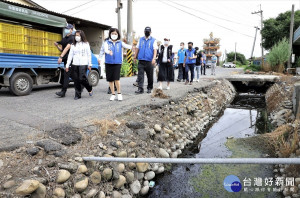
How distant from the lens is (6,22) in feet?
21.1

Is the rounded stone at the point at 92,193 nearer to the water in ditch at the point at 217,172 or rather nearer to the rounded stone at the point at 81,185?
the rounded stone at the point at 81,185

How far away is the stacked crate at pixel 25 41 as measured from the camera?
21.1 feet

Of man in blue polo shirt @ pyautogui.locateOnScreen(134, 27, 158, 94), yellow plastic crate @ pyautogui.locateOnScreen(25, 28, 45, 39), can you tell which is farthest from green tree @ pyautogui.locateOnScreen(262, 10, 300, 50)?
yellow plastic crate @ pyautogui.locateOnScreen(25, 28, 45, 39)

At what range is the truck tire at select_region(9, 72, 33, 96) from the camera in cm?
652

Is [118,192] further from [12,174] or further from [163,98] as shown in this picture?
[163,98]

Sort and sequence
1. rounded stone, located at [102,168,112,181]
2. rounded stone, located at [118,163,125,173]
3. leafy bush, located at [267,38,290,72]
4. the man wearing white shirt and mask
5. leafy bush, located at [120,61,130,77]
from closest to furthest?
rounded stone, located at [102,168,112,181]
rounded stone, located at [118,163,125,173]
the man wearing white shirt and mask
leafy bush, located at [120,61,130,77]
leafy bush, located at [267,38,290,72]

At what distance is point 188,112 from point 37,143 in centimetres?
460

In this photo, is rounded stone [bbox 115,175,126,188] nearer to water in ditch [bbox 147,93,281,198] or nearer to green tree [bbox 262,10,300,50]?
water in ditch [bbox 147,93,281,198]

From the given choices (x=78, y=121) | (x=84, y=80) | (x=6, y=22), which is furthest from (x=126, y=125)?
(x=6, y=22)

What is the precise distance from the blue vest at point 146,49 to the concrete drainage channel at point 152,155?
143 centimetres

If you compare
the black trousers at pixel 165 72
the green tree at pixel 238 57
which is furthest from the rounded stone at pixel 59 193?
the green tree at pixel 238 57

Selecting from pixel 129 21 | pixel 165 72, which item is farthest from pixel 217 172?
pixel 129 21

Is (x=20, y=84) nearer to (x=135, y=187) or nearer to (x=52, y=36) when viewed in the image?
(x=52, y=36)

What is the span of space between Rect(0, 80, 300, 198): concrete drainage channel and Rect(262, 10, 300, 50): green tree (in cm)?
2644
